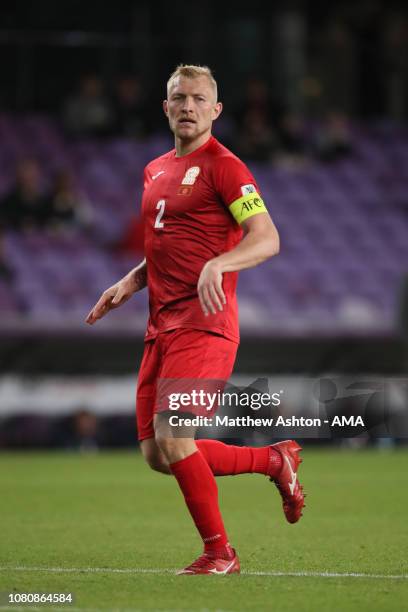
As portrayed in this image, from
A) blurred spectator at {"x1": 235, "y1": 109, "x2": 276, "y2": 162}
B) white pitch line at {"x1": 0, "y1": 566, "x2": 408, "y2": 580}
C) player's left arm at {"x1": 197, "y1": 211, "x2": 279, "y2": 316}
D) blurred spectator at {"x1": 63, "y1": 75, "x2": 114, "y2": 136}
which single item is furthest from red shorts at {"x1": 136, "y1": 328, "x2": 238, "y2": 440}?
blurred spectator at {"x1": 235, "y1": 109, "x2": 276, "y2": 162}

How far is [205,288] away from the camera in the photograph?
5.16 meters

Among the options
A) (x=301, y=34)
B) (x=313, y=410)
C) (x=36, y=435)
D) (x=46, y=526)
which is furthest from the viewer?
(x=301, y=34)

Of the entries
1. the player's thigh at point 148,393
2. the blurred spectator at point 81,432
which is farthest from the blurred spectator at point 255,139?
the player's thigh at point 148,393

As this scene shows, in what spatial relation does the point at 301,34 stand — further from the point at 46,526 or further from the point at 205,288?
the point at 205,288

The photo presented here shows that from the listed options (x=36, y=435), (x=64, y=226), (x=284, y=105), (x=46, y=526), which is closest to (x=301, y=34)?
(x=284, y=105)

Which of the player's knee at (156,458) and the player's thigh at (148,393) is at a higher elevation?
the player's thigh at (148,393)

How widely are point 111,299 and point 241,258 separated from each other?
1.00 metres

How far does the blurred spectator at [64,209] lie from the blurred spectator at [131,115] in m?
2.04

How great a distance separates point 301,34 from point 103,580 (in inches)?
658

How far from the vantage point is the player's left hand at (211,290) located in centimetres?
513

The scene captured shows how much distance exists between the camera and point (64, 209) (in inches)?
658

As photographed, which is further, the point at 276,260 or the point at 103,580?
the point at 276,260

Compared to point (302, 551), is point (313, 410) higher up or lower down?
higher up

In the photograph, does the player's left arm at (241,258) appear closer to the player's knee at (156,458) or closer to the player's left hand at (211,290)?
the player's left hand at (211,290)
